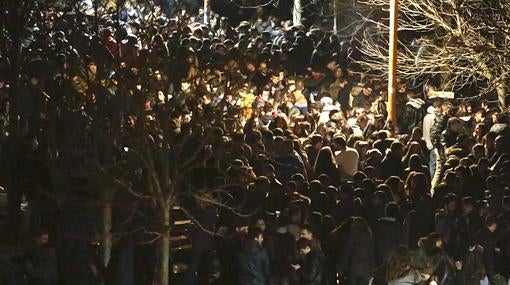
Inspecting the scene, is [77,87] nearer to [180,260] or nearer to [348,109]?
[180,260]

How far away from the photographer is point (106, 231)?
43.1 feet

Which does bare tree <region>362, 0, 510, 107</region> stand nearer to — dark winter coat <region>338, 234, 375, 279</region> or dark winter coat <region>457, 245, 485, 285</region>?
dark winter coat <region>457, 245, 485, 285</region>

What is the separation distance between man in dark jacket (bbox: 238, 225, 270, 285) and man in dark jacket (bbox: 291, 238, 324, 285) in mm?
360

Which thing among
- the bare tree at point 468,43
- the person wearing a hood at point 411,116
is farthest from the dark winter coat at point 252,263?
the person wearing a hood at point 411,116

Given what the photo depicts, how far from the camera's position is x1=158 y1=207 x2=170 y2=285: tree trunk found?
40.7ft

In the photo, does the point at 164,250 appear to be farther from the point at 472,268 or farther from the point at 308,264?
the point at 472,268

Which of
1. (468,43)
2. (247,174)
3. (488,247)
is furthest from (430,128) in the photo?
(488,247)

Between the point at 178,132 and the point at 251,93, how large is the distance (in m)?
7.40

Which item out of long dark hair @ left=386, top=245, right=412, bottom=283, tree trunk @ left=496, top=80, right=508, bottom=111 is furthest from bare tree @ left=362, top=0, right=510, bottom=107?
long dark hair @ left=386, top=245, right=412, bottom=283

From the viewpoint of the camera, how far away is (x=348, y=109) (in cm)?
2256

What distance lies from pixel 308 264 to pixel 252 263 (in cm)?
63

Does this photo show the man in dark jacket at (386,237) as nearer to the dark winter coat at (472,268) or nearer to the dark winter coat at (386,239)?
the dark winter coat at (386,239)

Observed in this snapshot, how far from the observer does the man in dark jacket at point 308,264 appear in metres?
12.7

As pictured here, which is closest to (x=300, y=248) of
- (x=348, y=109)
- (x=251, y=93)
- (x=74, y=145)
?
(x=74, y=145)
